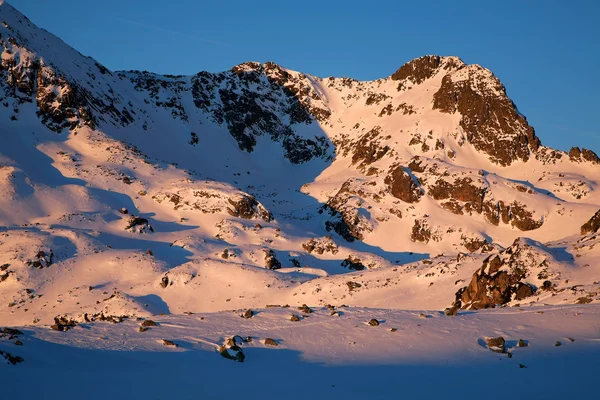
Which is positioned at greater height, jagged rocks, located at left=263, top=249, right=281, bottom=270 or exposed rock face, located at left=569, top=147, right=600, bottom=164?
exposed rock face, located at left=569, top=147, right=600, bottom=164

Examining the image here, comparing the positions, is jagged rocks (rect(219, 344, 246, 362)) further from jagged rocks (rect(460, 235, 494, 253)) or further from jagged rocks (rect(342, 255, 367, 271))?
jagged rocks (rect(460, 235, 494, 253))

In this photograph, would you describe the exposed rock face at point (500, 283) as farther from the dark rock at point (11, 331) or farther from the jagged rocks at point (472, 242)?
the jagged rocks at point (472, 242)

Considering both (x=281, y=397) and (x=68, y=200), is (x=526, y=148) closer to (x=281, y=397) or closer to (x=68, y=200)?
(x=68, y=200)

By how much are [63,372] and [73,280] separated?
40.1 meters

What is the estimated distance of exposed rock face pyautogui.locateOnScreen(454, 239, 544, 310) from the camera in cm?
3100

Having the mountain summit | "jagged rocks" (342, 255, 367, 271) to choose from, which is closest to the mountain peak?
the mountain summit

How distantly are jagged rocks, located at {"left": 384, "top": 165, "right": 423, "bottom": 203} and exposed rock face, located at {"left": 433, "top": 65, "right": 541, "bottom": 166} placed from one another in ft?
77.5

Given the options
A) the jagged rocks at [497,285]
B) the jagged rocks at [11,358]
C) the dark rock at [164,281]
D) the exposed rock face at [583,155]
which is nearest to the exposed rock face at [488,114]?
the exposed rock face at [583,155]

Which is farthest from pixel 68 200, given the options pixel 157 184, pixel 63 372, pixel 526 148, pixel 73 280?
pixel 526 148

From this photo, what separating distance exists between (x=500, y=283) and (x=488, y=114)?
274ft

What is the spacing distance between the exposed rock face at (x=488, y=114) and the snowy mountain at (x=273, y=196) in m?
0.39

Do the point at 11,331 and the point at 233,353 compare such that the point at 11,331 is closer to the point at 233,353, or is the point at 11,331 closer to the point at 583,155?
the point at 233,353

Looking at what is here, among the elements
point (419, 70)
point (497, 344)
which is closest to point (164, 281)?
point (497, 344)

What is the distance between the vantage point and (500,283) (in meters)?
31.8
